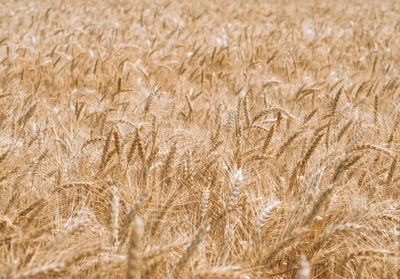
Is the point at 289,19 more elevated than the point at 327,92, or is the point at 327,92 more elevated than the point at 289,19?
the point at 289,19

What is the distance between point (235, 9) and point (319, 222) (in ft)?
27.9

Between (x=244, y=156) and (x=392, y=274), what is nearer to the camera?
(x=392, y=274)

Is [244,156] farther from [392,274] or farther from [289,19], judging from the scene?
[289,19]

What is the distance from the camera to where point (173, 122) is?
204 centimetres

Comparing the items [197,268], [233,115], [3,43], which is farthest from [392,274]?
[3,43]

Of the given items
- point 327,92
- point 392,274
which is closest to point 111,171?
point 392,274

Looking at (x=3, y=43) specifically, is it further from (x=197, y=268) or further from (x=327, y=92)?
(x=197, y=268)

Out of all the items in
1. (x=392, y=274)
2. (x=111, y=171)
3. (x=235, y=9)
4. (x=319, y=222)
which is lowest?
(x=392, y=274)

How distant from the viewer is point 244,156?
1.49 m

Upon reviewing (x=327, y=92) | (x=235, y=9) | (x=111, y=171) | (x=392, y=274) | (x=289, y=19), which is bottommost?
(x=392, y=274)

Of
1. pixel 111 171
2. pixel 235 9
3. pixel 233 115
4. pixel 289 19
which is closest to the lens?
pixel 111 171

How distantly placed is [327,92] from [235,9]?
6.72 metres

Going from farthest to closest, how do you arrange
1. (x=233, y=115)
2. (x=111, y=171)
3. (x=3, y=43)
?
1. (x=3, y=43)
2. (x=233, y=115)
3. (x=111, y=171)

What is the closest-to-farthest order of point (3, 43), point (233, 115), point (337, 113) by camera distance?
point (233, 115), point (337, 113), point (3, 43)
